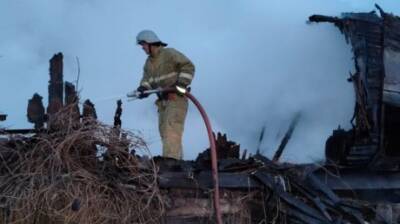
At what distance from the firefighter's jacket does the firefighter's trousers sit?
0.26 m

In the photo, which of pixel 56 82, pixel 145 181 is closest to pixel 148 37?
pixel 56 82

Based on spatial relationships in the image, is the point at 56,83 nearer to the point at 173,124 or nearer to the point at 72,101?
the point at 72,101

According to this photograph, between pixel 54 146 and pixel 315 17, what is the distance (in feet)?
18.4

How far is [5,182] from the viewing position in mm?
8758

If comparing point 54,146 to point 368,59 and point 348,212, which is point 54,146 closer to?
point 348,212

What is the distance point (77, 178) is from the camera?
28.7 ft

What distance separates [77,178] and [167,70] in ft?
7.67

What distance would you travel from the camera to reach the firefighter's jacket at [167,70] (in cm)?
1031

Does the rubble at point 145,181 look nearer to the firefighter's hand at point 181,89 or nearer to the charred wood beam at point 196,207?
the charred wood beam at point 196,207

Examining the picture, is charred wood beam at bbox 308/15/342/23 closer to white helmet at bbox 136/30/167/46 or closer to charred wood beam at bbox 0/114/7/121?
white helmet at bbox 136/30/167/46

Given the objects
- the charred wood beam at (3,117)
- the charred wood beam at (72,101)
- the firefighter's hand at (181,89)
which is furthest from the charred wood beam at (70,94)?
the firefighter's hand at (181,89)

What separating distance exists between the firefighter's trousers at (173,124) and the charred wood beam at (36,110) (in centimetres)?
152

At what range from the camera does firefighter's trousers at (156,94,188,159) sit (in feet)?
33.4

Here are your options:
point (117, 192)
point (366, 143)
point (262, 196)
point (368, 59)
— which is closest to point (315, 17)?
point (368, 59)
